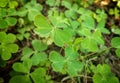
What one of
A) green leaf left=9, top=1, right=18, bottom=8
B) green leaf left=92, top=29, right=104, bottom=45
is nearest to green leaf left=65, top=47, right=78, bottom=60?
green leaf left=92, top=29, right=104, bottom=45

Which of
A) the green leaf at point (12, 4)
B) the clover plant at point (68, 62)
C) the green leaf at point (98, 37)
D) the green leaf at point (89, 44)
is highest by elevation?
the green leaf at point (12, 4)

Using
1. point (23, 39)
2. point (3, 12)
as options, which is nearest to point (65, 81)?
point (23, 39)

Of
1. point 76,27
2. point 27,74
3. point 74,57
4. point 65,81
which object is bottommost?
point 65,81

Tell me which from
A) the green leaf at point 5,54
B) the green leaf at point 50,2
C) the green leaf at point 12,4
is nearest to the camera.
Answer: the green leaf at point 5,54

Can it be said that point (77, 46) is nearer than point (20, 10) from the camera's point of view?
Yes

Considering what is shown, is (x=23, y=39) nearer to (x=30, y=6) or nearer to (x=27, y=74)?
(x=30, y=6)

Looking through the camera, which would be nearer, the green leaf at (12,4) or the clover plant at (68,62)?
the clover plant at (68,62)

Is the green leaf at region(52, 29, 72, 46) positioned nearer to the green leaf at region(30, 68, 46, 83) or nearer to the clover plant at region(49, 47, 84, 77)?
the clover plant at region(49, 47, 84, 77)

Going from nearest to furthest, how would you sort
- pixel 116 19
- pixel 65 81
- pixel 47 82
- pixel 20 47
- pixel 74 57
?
pixel 74 57
pixel 47 82
pixel 65 81
pixel 20 47
pixel 116 19

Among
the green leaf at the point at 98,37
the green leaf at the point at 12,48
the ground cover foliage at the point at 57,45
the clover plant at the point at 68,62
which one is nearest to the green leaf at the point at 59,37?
the ground cover foliage at the point at 57,45

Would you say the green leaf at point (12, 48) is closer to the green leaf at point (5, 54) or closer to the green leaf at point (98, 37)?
the green leaf at point (5, 54)
